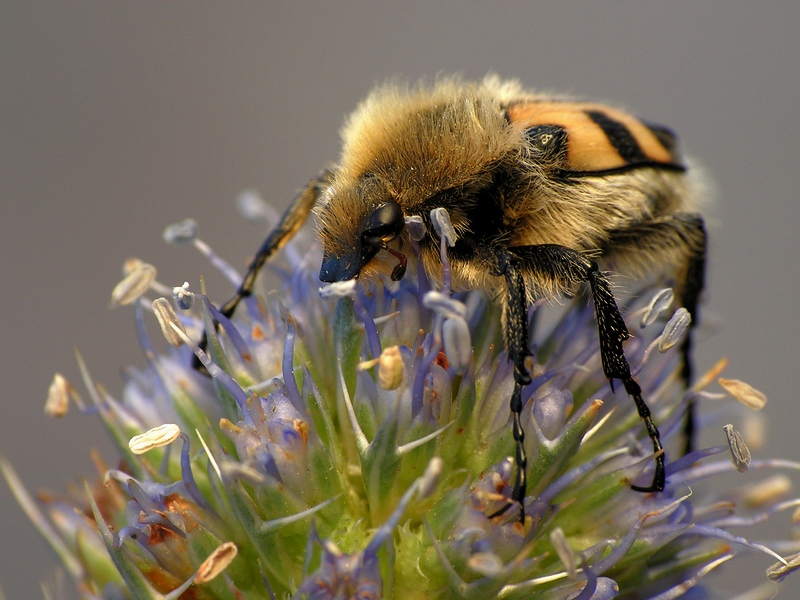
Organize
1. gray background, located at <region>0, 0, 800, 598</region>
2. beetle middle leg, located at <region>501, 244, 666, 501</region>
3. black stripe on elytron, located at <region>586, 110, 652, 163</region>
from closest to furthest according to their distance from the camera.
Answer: beetle middle leg, located at <region>501, 244, 666, 501</region>, black stripe on elytron, located at <region>586, 110, 652, 163</region>, gray background, located at <region>0, 0, 800, 598</region>

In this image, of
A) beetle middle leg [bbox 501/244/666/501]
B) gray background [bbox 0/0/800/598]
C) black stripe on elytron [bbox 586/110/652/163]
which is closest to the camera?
beetle middle leg [bbox 501/244/666/501]

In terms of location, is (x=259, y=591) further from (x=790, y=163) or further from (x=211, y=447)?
(x=790, y=163)

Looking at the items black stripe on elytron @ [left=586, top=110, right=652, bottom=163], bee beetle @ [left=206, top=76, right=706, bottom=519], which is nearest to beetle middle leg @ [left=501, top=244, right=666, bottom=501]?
bee beetle @ [left=206, top=76, right=706, bottom=519]

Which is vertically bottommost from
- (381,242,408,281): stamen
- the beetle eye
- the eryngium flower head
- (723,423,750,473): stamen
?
(723,423,750,473): stamen

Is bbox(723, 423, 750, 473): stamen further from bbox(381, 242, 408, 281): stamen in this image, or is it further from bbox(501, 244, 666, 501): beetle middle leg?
bbox(381, 242, 408, 281): stamen

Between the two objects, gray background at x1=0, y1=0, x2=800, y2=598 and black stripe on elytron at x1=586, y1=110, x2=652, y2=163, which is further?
gray background at x1=0, y1=0, x2=800, y2=598

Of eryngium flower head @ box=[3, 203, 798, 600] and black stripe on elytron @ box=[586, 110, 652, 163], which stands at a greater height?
black stripe on elytron @ box=[586, 110, 652, 163]
